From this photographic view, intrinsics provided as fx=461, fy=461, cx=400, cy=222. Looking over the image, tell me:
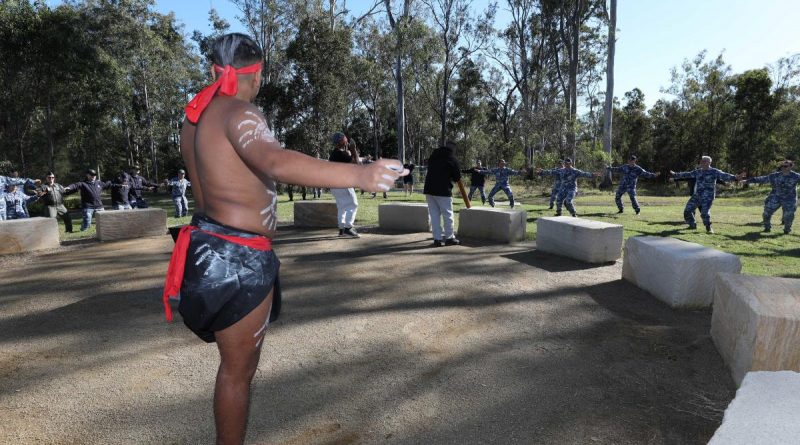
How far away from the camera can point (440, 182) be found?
8.22 meters

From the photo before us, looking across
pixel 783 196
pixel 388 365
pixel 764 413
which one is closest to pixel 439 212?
pixel 388 365

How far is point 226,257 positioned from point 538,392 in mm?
2349

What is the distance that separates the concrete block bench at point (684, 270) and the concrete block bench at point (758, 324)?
1067mm

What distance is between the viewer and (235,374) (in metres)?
1.89

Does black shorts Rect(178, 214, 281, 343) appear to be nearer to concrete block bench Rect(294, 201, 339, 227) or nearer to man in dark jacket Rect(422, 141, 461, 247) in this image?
man in dark jacket Rect(422, 141, 461, 247)

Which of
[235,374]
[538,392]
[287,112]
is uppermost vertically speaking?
[287,112]

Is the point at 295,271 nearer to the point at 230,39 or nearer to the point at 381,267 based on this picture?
the point at 381,267

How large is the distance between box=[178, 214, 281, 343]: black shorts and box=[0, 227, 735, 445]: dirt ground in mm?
1178

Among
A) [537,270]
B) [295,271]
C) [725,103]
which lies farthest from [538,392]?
[725,103]

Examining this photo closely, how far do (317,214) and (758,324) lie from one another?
890 centimetres

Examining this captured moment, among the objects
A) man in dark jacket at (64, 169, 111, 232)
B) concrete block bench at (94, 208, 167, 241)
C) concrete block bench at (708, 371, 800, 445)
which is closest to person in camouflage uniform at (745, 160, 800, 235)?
concrete block bench at (708, 371, 800, 445)

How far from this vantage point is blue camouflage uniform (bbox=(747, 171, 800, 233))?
34.4ft

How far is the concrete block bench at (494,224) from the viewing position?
344 inches

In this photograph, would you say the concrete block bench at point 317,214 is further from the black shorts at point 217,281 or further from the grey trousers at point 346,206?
the black shorts at point 217,281
